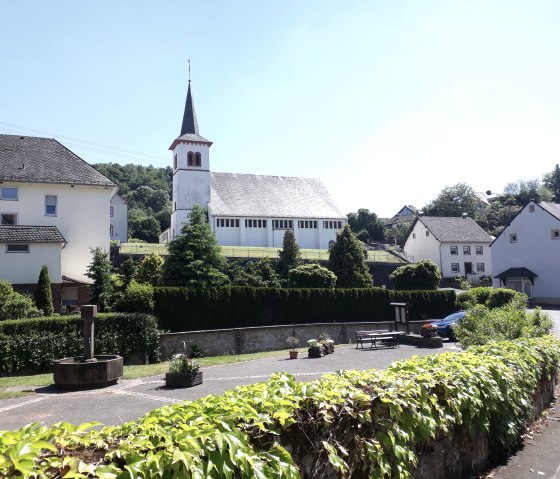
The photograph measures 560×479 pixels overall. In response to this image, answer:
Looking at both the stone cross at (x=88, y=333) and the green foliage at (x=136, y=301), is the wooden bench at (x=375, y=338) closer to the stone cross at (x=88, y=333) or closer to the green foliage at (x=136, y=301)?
the green foliage at (x=136, y=301)

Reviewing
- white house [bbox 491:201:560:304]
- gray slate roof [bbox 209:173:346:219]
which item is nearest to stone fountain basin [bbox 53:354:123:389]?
white house [bbox 491:201:560:304]

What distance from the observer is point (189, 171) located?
7031 centimetres

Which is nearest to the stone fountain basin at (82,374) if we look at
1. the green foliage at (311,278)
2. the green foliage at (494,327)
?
the green foliage at (494,327)

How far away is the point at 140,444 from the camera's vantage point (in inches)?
119

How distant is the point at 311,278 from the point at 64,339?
68.8 feet

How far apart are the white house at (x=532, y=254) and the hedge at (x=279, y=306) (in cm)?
1906

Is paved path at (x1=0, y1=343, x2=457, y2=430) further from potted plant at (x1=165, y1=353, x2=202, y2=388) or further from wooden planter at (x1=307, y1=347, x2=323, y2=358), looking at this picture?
wooden planter at (x1=307, y1=347, x2=323, y2=358)

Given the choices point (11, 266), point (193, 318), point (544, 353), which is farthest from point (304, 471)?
point (11, 266)

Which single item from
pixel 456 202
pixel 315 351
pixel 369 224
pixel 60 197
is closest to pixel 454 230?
pixel 369 224

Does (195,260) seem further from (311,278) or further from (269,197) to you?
(269,197)

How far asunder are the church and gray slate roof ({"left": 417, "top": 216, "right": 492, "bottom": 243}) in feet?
44.8

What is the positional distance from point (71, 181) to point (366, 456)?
34909 mm

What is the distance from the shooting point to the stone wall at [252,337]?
2377 centimetres

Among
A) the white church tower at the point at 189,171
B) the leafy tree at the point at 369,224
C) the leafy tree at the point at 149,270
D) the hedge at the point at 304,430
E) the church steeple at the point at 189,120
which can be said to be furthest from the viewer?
the leafy tree at the point at 369,224
